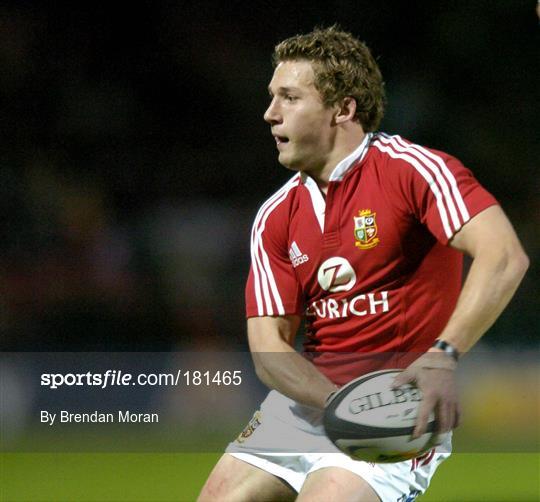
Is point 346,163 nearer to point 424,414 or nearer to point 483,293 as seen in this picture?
point 483,293

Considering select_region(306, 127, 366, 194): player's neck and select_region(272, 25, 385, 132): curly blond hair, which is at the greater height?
select_region(272, 25, 385, 132): curly blond hair

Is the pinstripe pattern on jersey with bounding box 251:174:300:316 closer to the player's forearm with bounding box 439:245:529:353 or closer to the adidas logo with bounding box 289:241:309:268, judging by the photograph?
the adidas logo with bounding box 289:241:309:268

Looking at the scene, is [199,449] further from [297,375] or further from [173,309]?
[297,375]

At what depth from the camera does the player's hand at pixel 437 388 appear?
222 cm

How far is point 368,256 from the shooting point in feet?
8.86

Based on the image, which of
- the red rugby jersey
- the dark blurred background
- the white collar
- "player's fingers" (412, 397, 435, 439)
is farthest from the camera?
the dark blurred background

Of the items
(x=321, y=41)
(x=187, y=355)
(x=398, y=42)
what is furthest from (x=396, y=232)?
(x=398, y=42)

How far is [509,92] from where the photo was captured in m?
6.02

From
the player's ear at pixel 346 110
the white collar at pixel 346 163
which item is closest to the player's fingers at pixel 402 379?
the white collar at pixel 346 163

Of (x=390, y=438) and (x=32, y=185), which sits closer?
(x=390, y=438)

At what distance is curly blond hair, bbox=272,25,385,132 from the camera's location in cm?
286

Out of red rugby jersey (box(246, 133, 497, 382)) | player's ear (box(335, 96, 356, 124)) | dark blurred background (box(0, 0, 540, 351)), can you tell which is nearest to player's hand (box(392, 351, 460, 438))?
red rugby jersey (box(246, 133, 497, 382))

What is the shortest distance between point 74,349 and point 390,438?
3252 mm

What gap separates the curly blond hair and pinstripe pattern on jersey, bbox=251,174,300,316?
29 cm
